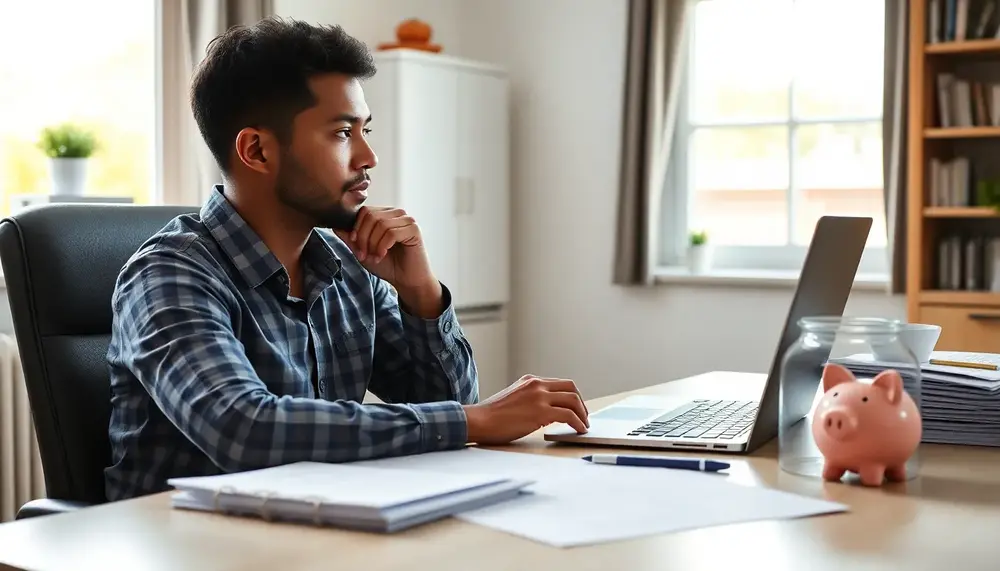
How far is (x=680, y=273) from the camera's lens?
14.1 feet

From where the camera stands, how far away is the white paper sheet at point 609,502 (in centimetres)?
98

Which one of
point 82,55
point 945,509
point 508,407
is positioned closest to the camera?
point 945,509

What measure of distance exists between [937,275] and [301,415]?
2933 mm

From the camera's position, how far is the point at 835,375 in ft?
3.78

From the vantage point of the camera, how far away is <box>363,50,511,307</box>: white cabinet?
4022mm

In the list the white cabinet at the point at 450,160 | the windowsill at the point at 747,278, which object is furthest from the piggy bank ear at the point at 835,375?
the white cabinet at the point at 450,160

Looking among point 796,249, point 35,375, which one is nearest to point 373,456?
point 35,375

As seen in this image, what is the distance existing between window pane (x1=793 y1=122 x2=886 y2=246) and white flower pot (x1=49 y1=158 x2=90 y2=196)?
2367mm

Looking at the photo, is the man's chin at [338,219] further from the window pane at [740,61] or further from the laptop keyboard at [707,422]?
the window pane at [740,61]

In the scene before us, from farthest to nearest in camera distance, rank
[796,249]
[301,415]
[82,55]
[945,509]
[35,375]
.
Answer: [796,249], [82,55], [35,375], [301,415], [945,509]

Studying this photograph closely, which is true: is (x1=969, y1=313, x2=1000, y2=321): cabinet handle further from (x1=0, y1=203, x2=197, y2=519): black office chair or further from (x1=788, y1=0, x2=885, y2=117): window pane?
(x1=0, y1=203, x2=197, y2=519): black office chair

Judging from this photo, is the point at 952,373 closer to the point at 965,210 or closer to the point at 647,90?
the point at 965,210

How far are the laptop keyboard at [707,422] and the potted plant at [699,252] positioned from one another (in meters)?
2.56

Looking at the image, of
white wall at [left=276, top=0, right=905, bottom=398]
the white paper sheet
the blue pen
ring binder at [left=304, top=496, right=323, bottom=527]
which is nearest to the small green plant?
white wall at [left=276, top=0, right=905, bottom=398]
